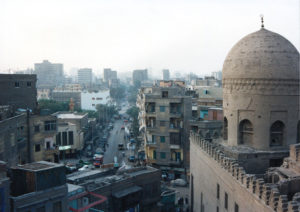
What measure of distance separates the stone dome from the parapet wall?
Answer: 19.6 ft

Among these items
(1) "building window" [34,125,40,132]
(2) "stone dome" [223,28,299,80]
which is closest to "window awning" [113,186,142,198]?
(2) "stone dome" [223,28,299,80]

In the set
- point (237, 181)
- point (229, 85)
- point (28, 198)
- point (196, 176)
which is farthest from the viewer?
point (196, 176)

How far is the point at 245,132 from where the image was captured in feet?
79.5

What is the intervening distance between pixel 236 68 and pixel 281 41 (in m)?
3.59

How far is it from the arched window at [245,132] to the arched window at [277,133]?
1428 mm

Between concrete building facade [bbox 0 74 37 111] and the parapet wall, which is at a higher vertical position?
concrete building facade [bbox 0 74 37 111]

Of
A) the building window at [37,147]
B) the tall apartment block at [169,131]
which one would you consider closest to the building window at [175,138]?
the tall apartment block at [169,131]

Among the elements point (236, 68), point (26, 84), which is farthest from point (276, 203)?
point (26, 84)

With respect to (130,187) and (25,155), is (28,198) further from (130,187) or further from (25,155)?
(25,155)

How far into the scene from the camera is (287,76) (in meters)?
22.7

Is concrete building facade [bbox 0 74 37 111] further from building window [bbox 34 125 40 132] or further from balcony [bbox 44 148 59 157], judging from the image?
balcony [bbox 44 148 59 157]

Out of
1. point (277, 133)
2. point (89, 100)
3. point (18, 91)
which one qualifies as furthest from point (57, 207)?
point (89, 100)

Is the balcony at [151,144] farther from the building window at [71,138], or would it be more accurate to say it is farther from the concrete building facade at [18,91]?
the concrete building facade at [18,91]

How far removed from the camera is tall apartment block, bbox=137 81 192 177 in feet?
139
